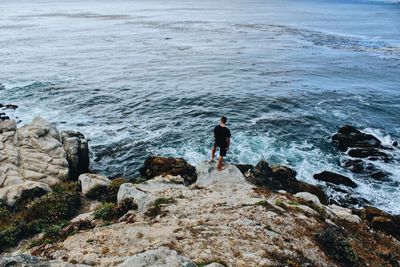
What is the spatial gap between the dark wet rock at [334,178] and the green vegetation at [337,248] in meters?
15.1

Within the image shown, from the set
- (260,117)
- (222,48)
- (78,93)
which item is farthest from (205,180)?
(222,48)

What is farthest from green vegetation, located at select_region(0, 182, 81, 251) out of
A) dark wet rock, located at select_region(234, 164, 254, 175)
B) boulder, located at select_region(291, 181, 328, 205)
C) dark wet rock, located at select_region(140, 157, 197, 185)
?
boulder, located at select_region(291, 181, 328, 205)

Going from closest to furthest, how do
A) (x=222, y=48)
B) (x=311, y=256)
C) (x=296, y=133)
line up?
(x=311, y=256) < (x=296, y=133) < (x=222, y=48)

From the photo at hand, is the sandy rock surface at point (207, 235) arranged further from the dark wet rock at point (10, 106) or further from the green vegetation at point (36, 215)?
the dark wet rock at point (10, 106)

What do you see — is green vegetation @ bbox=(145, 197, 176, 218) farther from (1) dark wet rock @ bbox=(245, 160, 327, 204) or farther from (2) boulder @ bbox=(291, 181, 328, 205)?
(2) boulder @ bbox=(291, 181, 328, 205)

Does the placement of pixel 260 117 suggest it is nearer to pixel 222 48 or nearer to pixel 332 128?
pixel 332 128

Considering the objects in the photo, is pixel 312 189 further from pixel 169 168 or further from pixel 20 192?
pixel 20 192

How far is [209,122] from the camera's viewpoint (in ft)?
133

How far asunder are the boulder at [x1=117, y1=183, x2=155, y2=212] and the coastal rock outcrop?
602 centimetres

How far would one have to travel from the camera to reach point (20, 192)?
834 inches

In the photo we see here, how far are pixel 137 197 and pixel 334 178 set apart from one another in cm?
1724

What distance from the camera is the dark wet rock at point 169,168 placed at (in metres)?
27.0

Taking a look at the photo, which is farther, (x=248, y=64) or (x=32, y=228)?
→ (x=248, y=64)

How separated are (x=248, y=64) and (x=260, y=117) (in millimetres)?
27180
